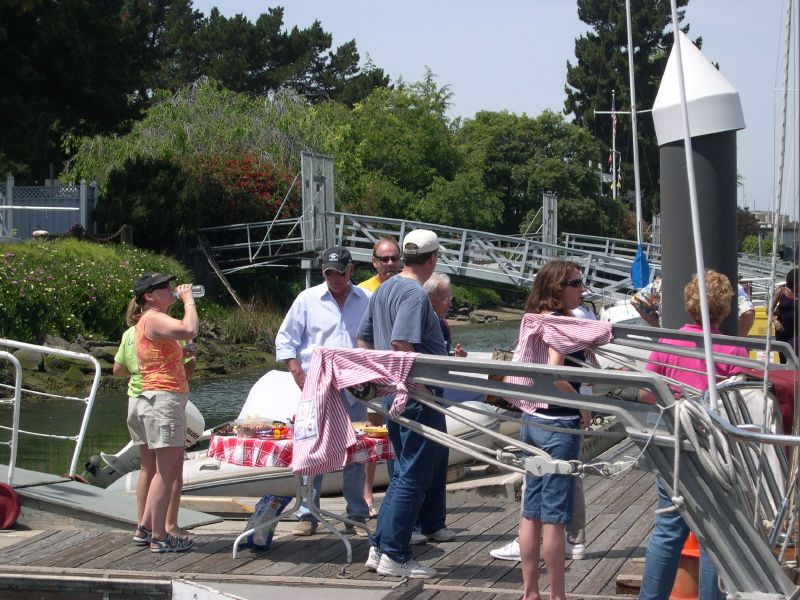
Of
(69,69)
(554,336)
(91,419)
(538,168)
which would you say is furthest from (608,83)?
(554,336)

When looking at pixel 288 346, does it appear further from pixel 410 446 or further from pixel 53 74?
pixel 53 74

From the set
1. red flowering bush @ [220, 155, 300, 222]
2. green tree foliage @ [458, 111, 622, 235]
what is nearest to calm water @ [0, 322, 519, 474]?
red flowering bush @ [220, 155, 300, 222]

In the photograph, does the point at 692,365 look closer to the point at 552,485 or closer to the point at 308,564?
the point at 552,485

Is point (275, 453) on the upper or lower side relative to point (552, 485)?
lower

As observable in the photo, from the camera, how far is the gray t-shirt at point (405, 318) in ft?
17.8

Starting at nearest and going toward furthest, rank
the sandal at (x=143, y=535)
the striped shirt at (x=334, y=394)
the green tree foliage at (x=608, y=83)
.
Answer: the striped shirt at (x=334, y=394) < the sandal at (x=143, y=535) < the green tree foliage at (x=608, y=83)

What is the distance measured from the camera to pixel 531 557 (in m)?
4.87

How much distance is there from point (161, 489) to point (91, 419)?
1292 centimetres

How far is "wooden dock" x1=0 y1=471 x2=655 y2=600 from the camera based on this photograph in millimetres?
5371

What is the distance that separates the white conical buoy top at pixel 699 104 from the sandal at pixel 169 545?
358cm

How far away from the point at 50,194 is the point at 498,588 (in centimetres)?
2874

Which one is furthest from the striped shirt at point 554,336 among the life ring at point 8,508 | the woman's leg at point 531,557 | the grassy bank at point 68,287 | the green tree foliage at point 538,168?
the green tree foliage at point 538,168

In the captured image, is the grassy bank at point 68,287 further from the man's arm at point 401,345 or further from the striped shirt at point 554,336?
the striped shirt at point 554,336

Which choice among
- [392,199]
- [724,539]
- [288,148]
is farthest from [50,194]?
[724,539]
